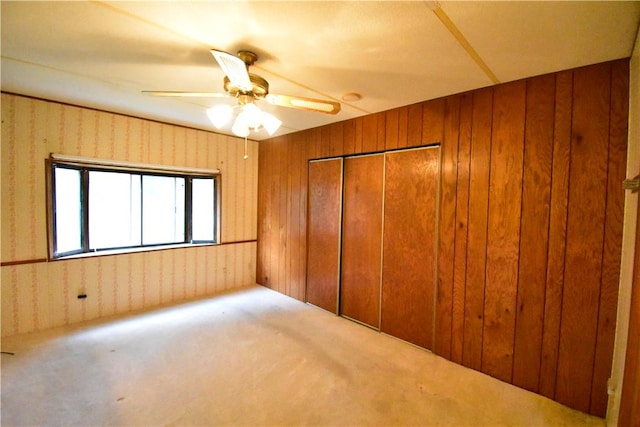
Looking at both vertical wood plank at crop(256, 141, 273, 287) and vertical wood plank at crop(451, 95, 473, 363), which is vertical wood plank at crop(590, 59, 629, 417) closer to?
vertical wood plank at crop(451, 95, 473, 363)

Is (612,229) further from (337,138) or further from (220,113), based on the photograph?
(220,113)

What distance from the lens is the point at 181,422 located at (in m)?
1.75

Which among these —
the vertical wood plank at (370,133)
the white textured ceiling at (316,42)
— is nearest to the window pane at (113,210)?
the white textured ceiling at (316,42)

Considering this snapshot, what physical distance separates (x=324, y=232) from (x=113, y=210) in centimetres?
255

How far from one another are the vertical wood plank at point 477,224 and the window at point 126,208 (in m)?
3.26

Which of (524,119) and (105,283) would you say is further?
(105,283)

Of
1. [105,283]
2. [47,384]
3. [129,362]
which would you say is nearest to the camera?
[47,384]

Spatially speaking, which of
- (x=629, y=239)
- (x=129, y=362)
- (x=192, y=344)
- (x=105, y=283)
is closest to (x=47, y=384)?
(x=129, y=362)

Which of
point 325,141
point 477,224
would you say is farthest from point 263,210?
point 477,224

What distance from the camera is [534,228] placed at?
2.06m

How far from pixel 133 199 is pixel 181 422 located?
2749 millimetres

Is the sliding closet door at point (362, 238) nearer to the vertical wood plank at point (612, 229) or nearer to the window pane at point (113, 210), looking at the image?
the vertical wood plank at point (612, 229)

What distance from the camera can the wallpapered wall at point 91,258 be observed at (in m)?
2.72

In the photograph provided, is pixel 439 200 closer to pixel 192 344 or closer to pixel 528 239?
pixel 528 239
